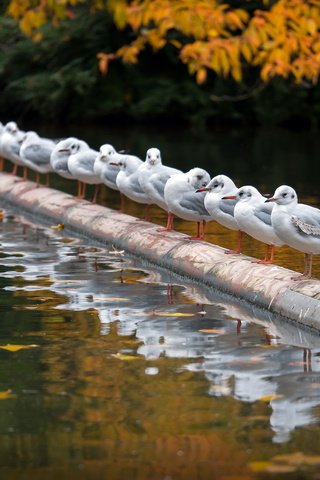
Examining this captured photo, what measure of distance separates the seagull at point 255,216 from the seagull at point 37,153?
21.0 feet

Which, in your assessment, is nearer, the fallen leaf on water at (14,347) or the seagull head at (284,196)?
the fallen leaf on water at (14,347)

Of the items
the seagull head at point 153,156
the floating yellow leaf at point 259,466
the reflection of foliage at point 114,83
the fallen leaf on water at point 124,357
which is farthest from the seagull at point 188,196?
the reflection of foliage at point 114,83

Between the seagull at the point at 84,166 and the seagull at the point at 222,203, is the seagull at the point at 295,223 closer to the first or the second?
the seagull at the point at 222,203

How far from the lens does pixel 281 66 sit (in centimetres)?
1620

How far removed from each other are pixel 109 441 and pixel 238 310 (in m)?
3.49

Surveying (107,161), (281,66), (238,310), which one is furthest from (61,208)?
(238,310)

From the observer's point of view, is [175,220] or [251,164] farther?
[251,164]

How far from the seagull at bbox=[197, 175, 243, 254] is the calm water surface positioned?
682 mm

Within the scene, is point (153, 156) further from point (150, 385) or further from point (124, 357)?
point (150, 385)

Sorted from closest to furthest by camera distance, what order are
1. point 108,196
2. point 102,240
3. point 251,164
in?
point 102,240
point 108,196
point 251,164

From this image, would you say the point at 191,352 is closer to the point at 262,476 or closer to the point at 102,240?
the point at 262,476

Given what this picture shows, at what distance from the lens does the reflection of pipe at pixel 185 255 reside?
9.70 metres

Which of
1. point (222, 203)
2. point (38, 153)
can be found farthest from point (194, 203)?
point (38, 153)

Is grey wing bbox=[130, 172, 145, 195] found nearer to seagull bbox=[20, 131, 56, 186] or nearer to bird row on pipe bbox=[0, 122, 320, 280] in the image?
bird row on pipe bbox=[0, 122, 320, 280]
